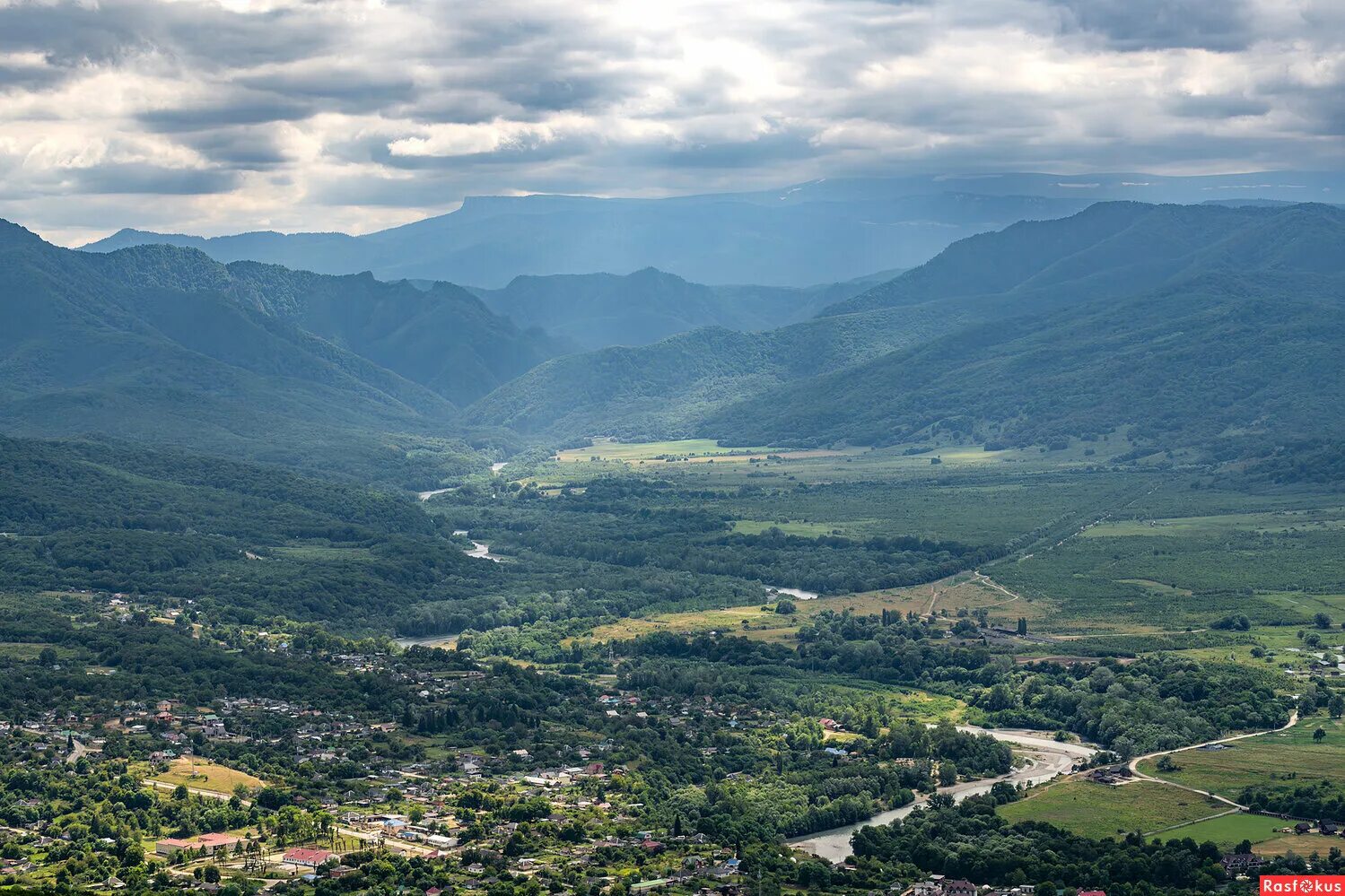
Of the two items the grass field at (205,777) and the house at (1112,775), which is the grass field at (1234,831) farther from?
the grass field at (205,777)

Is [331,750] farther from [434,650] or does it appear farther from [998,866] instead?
Answer: [998,866]

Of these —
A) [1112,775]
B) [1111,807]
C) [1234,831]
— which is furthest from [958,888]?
[1112,775]

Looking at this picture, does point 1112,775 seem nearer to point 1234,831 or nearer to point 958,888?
point 1234,831

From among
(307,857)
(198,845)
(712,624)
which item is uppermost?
(307,857)

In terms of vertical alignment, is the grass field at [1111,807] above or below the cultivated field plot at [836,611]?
above

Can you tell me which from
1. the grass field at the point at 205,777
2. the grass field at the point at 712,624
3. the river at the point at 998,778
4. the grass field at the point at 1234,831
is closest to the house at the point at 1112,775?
the river at the point at 998,778

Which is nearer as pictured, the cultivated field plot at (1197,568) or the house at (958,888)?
the house at (958,888)

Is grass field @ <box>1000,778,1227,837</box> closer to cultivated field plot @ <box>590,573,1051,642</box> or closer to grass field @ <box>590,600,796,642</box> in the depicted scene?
cultivated field plot @ <box>590,573,1051,642</box>
